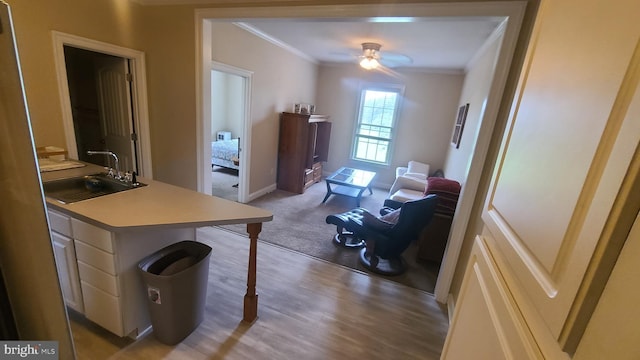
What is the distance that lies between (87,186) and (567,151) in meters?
2.81

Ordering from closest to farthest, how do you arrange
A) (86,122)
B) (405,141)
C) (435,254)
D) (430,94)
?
(435,254)
(86,122)
(430,94)
(405,141)

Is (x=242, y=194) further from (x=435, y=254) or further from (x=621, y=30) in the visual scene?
(x=621, y=30)

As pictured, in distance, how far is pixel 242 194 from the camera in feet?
14.4

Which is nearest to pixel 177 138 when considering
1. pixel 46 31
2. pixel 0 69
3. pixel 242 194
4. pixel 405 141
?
pixel 46 31

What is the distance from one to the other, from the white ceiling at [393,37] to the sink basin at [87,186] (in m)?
1.88

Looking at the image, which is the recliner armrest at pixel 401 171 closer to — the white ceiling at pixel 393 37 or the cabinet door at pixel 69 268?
the white ceiling at pixel 393 37

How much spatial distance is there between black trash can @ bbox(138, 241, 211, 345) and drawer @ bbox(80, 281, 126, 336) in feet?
0.56

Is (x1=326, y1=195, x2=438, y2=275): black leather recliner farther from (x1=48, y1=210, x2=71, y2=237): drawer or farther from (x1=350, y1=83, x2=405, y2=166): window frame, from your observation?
(x1=350, y1=83, x2=405, y2=166): window frame

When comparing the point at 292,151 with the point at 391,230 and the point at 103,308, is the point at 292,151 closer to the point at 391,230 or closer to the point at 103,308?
the point at 391,230

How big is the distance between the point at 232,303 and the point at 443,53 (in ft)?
14.6

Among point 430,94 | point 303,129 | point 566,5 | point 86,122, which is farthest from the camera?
point 430,94

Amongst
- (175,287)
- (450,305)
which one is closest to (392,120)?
(450,305)

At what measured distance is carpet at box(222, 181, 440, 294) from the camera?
2826 mm

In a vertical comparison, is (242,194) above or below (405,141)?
below
